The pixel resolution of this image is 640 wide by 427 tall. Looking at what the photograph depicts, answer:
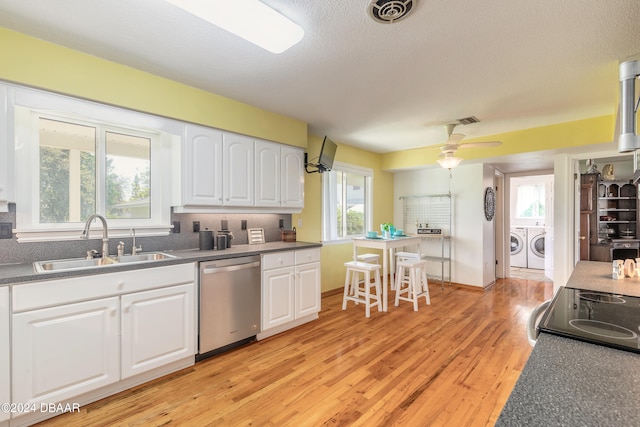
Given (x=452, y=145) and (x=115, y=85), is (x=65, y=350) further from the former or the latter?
(x=452, y=145)

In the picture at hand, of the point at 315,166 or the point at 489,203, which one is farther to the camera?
the point at 489,203

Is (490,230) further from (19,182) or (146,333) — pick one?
(19,182)

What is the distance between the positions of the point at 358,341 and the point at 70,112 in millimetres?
3048

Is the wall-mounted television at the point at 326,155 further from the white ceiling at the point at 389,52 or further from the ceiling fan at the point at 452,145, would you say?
the ceiling fan at the point at 452,145

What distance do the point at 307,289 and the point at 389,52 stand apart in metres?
2.43

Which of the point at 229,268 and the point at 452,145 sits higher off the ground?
the point at 452,145

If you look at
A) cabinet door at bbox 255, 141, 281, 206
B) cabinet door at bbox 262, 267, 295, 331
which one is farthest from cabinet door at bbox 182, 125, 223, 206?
cabinet door at bbox 262, 267, 295, 331

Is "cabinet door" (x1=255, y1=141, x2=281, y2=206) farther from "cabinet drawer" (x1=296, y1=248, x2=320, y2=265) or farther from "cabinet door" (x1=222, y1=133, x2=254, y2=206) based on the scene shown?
"cabinet drawer" (x1=296, y1=248, x2=320, y2=265)


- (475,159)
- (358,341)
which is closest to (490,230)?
(475,159)

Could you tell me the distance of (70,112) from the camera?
7.07ft

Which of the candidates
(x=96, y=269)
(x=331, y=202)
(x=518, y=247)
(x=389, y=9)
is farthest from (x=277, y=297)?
(x=518, y=247)

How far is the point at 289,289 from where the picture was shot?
3.15 metres

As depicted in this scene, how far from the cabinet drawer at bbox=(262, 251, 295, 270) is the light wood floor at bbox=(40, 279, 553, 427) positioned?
0.72m

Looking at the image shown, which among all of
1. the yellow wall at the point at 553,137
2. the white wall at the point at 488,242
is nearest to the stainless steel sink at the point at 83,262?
the yellow wall at the point at 553,137
